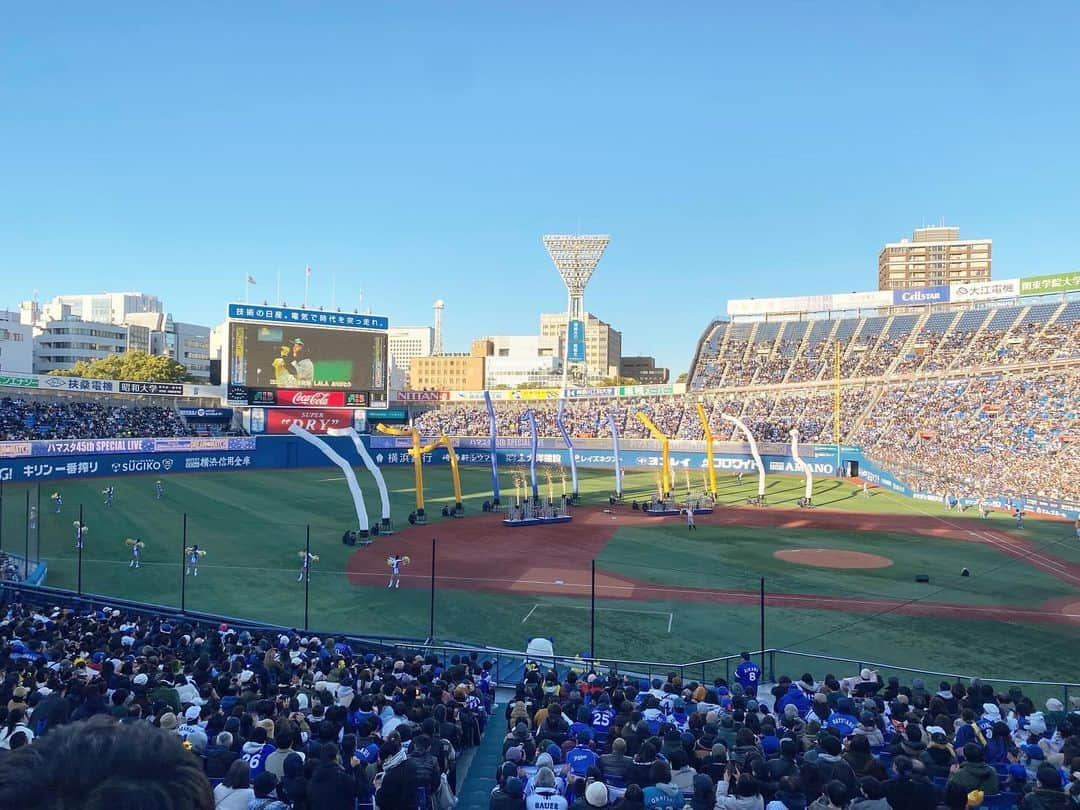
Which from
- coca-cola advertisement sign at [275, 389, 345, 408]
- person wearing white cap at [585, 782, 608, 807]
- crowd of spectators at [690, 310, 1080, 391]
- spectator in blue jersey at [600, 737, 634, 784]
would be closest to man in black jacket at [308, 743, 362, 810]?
person wearing white cap at [585, 782, 608, 807]

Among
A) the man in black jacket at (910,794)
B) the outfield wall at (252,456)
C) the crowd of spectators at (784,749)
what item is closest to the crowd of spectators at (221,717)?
the crowd of spectators at (784,749)

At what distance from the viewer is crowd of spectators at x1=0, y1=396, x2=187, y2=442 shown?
2304 inches

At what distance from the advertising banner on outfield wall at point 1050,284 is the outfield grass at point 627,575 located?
1433 inches

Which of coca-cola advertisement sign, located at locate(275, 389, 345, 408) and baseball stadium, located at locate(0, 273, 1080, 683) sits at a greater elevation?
coca-cola advertisement sign, located at locate(275, 389, 345, 408)

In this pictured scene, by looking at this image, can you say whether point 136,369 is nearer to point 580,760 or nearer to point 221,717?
point 221,717

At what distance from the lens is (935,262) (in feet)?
566

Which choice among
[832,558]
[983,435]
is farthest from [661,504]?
[983,435]

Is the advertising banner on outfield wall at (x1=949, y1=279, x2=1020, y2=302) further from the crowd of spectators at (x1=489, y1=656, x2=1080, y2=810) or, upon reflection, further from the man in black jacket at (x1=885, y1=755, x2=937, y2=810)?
the man in black jacket at (x1=885, y1=755, x2=937, y2=810)

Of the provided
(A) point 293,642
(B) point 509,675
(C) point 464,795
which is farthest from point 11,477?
(C) point 464,795

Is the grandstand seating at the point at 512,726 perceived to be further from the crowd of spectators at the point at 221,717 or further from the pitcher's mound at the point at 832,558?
the pitcher's mound at the point at 832,558

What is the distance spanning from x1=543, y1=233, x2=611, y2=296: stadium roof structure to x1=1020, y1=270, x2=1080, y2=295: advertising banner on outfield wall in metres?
46.6

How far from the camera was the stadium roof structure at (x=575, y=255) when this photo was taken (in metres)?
96.9

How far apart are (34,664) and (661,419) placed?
236ft

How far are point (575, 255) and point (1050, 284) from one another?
172ft
